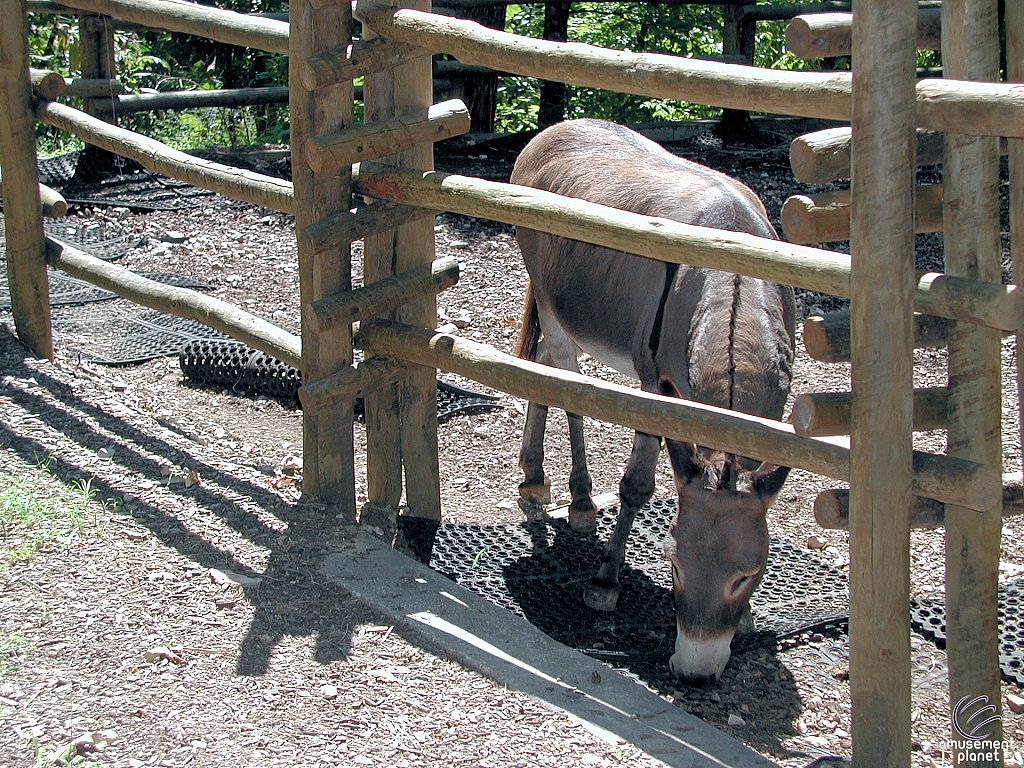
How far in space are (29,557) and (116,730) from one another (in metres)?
1.05

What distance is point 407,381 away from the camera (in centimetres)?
454

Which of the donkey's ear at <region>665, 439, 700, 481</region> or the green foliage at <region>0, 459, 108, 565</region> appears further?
the green foliage at <region>0, 459, 108, 565</region>

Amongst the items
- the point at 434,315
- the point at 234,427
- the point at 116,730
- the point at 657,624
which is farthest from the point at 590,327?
the point at 116,730

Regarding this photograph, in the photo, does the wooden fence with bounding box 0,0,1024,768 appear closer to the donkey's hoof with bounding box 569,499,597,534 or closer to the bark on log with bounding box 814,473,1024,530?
the bark on log with bounding box 814,473,1024,530

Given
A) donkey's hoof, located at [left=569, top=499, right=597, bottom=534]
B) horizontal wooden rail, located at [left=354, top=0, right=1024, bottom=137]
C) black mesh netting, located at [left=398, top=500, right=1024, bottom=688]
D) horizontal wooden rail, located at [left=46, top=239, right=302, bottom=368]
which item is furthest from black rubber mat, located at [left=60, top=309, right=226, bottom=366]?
horizontal wooden rail, located at [left=354, top=0, right=1024, bottom=137]

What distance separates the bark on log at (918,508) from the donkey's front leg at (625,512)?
1.53 metres

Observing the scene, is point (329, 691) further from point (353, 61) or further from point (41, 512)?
point (353, 61)

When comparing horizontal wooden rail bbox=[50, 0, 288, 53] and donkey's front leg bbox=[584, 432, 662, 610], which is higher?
horizontal wooden rail bbox=[50, 0, 288, 53]

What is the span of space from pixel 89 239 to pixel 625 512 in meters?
5.59

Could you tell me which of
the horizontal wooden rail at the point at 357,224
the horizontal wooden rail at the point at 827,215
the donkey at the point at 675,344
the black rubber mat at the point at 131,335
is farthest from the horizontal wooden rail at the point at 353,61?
the black rubber mat at the point at 131,335

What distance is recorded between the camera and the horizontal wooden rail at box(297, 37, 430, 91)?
12.8 feet

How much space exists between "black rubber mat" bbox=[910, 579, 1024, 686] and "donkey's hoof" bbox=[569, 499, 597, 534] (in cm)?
148

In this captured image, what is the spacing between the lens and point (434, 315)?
451 centimetres

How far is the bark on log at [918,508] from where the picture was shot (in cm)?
289
